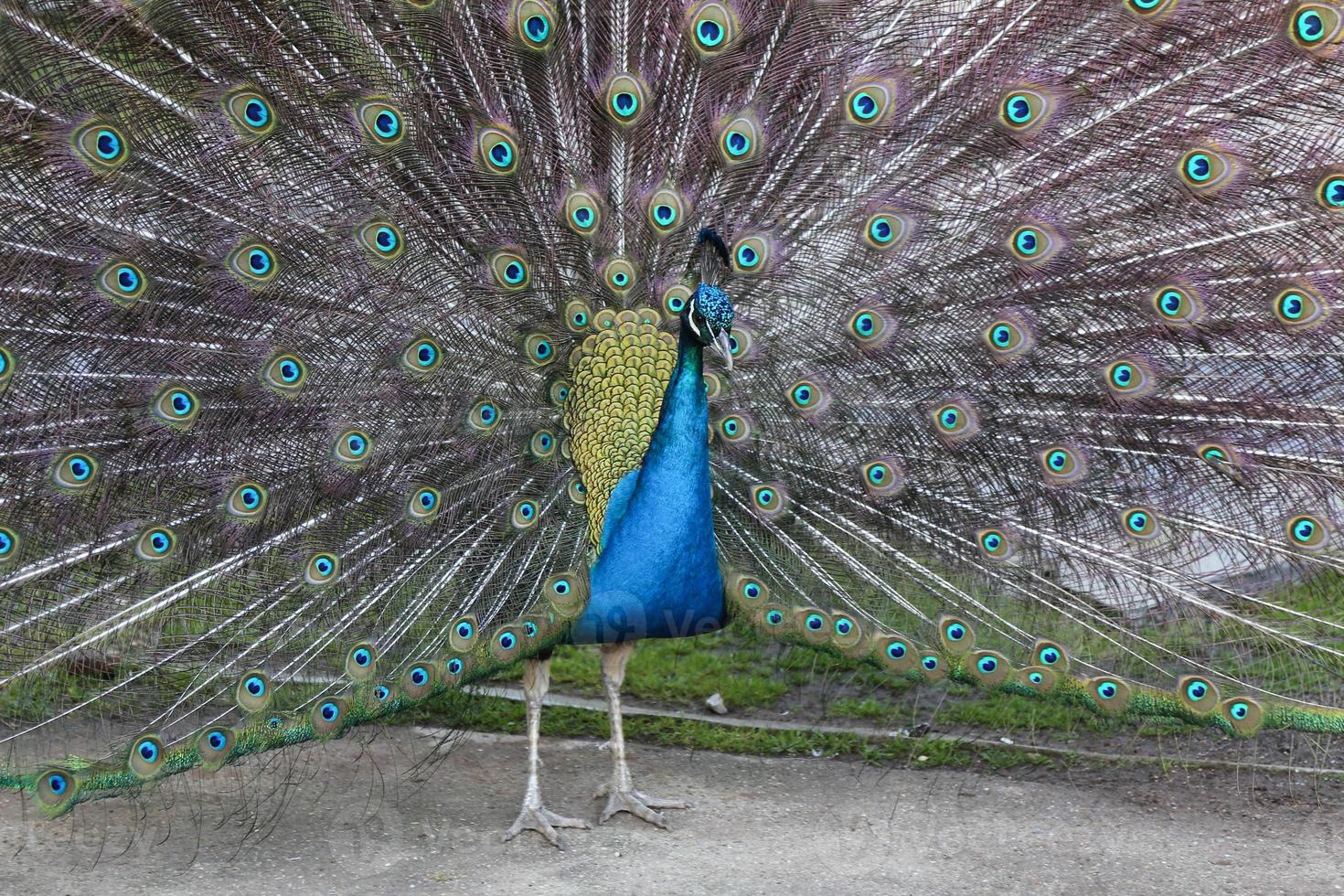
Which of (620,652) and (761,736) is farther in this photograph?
(761,736)

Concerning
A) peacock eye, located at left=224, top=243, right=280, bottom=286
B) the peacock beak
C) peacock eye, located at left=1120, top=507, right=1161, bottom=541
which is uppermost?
peacock eye, located at left=224, top=243, right=280, bottom=286

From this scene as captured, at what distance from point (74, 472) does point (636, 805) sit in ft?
5.87

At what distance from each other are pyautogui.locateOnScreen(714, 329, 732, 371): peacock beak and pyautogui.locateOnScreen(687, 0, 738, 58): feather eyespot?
73cm

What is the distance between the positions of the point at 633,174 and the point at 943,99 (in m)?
0.82

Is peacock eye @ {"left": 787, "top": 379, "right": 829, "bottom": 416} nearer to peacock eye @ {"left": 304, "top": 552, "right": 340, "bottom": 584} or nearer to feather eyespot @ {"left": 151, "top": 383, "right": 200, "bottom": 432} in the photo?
peacock eye @ {"left": 304, "top": 552, "right": 340, "bottom": 584}

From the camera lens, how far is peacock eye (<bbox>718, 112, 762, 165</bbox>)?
3.54 metres

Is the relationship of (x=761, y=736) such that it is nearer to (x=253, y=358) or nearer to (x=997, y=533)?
(x=997, y=533)

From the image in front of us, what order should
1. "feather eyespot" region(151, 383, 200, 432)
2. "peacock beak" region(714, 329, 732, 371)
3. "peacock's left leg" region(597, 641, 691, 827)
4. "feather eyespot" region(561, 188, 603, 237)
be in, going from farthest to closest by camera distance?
"peacock's left leg" region(597, 641, 691, 827) < "feather eyespot" region(561, 188, 603, 237) < "feather eyespot" region(151, 383, 200, 432) < "peacock beak" region(714, 329, 732, 371)

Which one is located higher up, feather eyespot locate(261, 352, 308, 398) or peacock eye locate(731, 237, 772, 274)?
peacock eye locate(731, 237, 772, 274)

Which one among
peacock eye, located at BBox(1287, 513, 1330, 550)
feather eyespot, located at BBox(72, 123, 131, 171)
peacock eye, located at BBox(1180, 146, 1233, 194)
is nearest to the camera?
feather eyespot, located at BBox(72, 123, 131, 171)

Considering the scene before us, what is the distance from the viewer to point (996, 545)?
150 inches

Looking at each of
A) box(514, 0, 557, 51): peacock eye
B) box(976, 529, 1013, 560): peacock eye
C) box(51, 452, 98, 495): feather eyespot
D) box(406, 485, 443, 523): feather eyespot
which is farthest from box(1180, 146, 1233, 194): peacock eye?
box(51, 452, 98, 495): feather eyespot

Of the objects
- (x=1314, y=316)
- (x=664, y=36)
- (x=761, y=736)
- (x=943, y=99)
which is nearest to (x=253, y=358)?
(x=664, y=36)

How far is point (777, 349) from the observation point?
3764 millimetres
